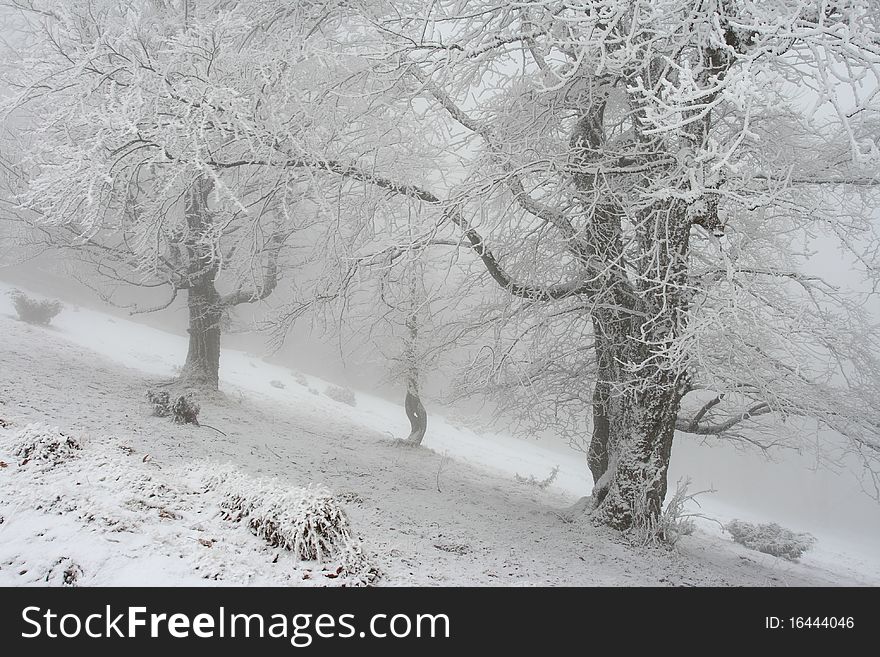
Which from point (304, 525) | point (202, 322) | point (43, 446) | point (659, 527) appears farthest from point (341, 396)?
point (304, 525)

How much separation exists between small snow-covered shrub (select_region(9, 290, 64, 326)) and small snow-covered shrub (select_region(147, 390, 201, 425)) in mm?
12986

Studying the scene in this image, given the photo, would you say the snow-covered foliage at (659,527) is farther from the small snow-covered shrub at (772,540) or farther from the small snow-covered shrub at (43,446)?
the small snow-covered shrub at (772,540)

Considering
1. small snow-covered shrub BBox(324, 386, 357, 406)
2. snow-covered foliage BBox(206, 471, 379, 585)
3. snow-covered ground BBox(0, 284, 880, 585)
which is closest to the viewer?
snow-covered ground BBox(0, 284, 880, 585)

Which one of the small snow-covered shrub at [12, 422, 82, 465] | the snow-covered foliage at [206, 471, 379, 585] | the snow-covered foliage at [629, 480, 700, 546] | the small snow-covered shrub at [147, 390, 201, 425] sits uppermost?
the small snow-covered shrub at [147, 390, 201, 425]

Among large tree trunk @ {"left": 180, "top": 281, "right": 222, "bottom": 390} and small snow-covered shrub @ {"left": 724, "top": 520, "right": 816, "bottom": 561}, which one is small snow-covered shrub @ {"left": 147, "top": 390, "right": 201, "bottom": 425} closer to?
large tree trunk @ {"left": 180, "top": 281, "right": 222, "bottom": 390}

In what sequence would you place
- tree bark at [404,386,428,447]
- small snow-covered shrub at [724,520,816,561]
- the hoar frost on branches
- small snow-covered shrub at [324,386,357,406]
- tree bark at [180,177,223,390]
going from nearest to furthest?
the hoar frost on branches
tree bark at [180,177,223,390]
small snow-covered shrub at [724,520,816,561]
tree bark at [404,386,428,447]
small snow-covered shrub at [324,386,357,406]

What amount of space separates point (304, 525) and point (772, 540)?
42.3 ft

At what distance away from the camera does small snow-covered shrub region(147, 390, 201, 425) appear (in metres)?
7.24

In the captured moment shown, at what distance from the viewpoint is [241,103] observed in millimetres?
4672

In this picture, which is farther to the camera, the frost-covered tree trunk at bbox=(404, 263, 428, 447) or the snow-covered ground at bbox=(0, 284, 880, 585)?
the frost-covered tree trunk at bbox=(404, 263, 428, 447)

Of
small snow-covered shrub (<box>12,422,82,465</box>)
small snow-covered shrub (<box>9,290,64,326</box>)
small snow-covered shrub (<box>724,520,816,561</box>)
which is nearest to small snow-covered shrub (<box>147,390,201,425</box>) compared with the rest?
small snow-covered shrub (<box>12,422,82,465</box>)
